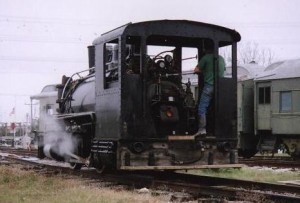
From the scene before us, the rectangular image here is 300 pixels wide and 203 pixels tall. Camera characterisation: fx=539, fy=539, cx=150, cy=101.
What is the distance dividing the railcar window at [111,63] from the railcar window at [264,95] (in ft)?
34.7

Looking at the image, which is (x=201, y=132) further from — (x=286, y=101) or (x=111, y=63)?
(x=286, y=101)

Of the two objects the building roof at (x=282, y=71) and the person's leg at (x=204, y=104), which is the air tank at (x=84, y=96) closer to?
the person's leg at (x=204, y=104)

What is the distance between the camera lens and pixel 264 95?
67.7 feet

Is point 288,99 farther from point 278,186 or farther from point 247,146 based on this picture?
point 278,186

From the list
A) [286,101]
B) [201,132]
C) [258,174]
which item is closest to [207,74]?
[201,132]

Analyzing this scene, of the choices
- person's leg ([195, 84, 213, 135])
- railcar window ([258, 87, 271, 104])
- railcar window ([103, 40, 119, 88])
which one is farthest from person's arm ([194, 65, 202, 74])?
railcar window ([258, 87, 271, 104])

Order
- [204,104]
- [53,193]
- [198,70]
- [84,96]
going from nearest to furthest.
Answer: [53,193], [204,104], [198,70], [84,96]

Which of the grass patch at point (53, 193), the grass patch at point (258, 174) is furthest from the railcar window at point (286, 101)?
the grass patch at point (53, 193)

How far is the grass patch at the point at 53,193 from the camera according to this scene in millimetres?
7594

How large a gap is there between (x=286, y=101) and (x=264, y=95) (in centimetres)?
112

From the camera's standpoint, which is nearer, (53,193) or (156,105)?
(53,193)

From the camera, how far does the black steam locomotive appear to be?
9.87 metres

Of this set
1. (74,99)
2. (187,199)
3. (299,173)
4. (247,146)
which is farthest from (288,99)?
(187,199)

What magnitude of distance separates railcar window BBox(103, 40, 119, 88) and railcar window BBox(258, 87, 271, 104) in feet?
A: 34.7
